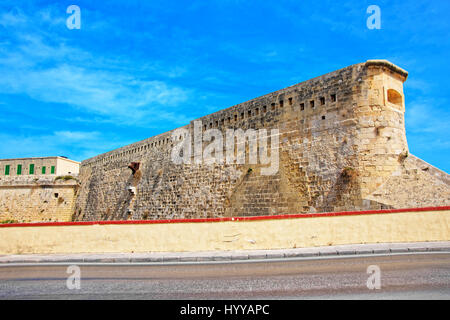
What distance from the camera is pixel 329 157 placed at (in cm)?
1308

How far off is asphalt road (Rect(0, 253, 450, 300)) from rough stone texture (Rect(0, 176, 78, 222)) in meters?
28.9

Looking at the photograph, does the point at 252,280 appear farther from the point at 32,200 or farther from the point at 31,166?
the point at 31,166

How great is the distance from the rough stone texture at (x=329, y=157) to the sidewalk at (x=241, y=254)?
2484 mm

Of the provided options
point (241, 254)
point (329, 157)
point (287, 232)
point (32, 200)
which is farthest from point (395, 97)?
point (32, 200)

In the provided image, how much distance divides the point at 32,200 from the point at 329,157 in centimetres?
3104

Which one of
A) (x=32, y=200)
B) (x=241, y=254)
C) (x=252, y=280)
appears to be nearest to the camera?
(x=252, y=280)

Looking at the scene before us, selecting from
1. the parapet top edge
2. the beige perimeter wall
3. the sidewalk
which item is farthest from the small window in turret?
the sidewalk

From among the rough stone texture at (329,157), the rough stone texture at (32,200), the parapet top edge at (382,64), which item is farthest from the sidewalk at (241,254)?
the rough stone texture at (32,200)

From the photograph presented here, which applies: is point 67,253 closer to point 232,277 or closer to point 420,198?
point 232,277

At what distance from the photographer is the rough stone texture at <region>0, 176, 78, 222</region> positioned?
33688 millimetres

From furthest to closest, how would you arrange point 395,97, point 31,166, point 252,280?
point 31,166
point 395,97
point 252,280

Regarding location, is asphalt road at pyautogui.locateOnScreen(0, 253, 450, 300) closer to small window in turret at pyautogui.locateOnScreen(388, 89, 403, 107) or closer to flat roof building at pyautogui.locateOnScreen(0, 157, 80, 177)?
small window in turret at pyautogui.locateOnScreen(388, 89, 403, 107)

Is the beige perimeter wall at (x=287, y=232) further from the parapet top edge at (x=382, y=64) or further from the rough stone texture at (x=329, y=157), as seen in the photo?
the parapet top edge at (x=382, y=64)

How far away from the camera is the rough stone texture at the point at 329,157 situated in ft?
38.5
